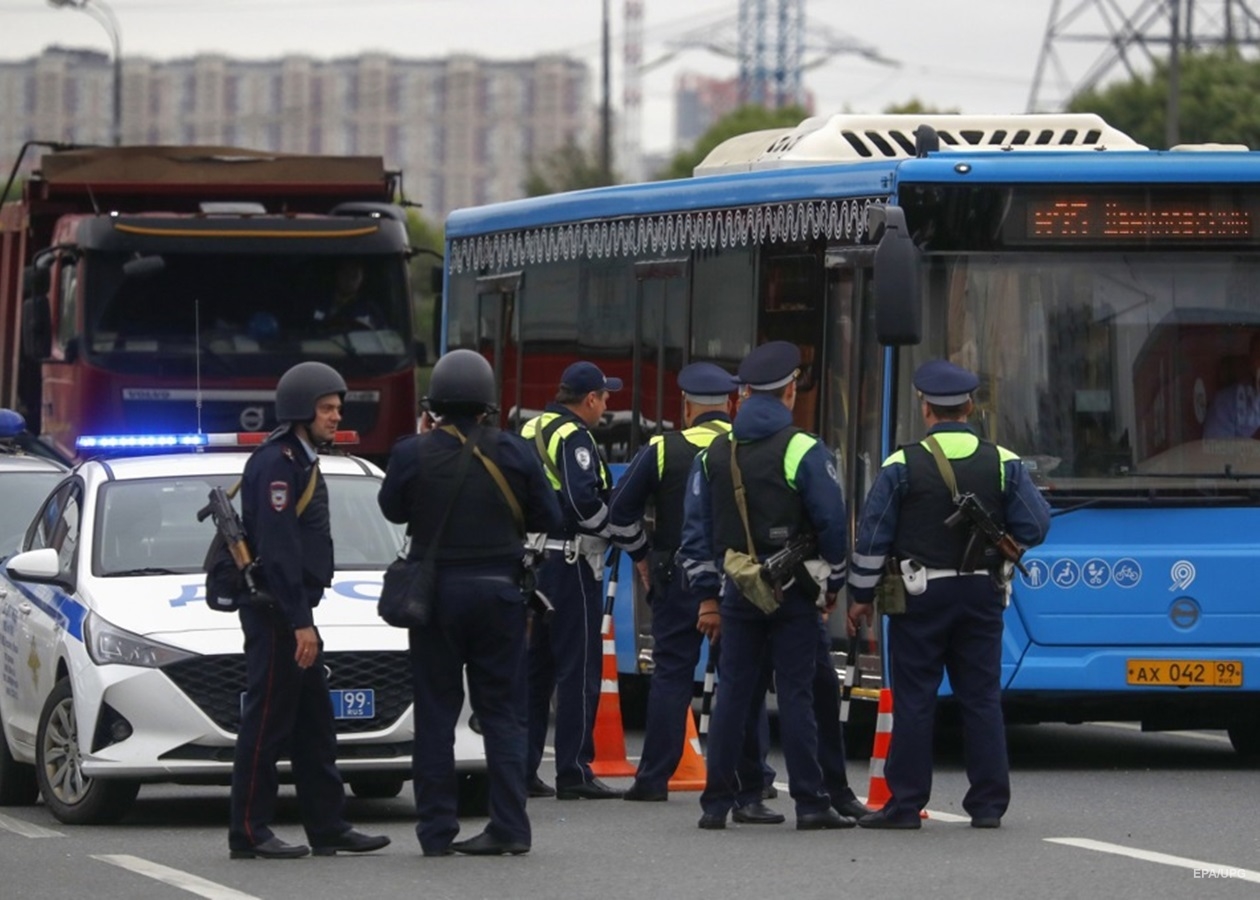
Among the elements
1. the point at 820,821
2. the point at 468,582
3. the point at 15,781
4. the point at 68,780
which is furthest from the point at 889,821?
the point at 15,781

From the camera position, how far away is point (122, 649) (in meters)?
11.3

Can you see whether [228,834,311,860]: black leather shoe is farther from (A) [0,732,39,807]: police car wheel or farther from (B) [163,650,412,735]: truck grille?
(A) [0,732,39,807]: police car wheel

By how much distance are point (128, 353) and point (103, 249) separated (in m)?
0.75

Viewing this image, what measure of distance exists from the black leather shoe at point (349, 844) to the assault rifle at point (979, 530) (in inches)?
97.2

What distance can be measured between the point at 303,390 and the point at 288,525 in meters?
0.49

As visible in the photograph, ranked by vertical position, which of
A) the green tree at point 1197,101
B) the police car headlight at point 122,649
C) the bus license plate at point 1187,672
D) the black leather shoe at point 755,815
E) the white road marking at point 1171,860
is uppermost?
the green tree at point 1197,101

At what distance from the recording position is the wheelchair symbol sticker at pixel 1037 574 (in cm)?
1323

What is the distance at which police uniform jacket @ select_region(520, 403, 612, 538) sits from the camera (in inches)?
492

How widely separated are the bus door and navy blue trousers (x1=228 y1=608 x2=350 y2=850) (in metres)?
6.93

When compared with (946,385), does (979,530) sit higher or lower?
lower

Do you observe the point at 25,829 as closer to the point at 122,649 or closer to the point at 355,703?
the point at 122,649

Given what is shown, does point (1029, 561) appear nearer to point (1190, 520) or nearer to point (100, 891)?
point (1190, 520)

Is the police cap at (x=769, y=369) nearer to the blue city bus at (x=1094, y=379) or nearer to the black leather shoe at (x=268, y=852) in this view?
the blue city bus at (x=1094, y=379)


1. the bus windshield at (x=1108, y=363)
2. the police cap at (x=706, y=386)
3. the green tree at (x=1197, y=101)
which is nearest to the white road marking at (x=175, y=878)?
the police cap at (x=706, y=386)
